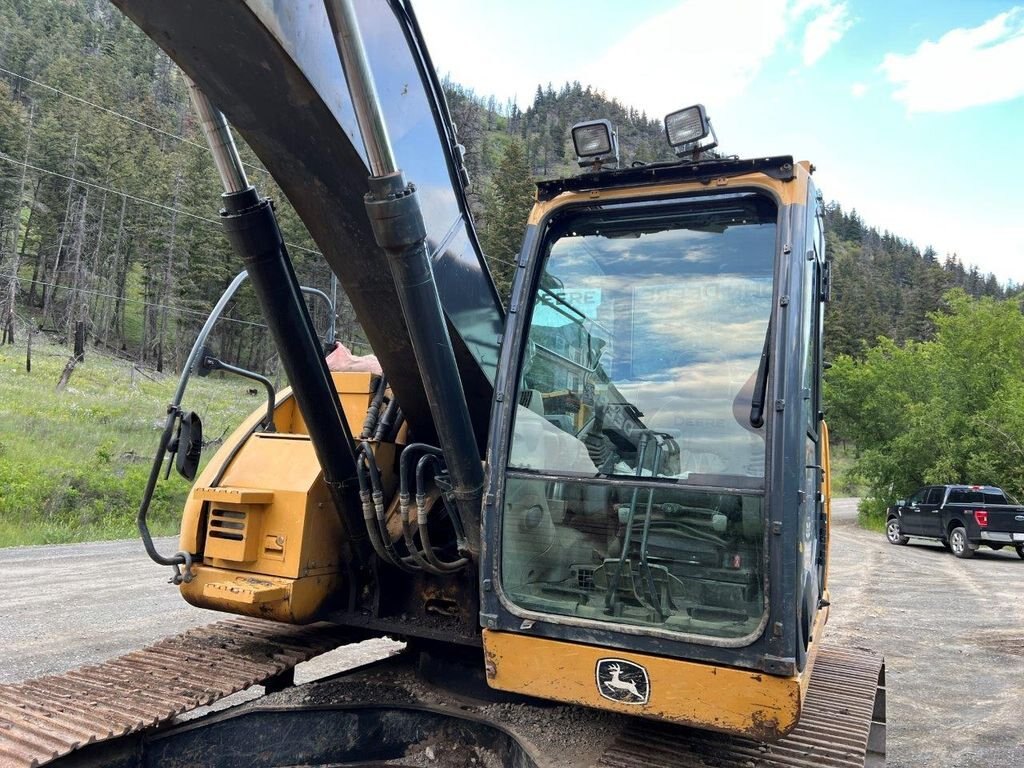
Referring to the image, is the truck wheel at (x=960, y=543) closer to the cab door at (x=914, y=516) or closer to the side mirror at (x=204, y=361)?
the cab door at (x=914, y=516)

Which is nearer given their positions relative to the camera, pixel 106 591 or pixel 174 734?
pixel 174 734

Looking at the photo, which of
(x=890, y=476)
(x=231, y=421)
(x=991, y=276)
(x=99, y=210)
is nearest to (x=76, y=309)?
(x=99, y=210)

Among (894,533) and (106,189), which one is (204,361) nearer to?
(894,533)

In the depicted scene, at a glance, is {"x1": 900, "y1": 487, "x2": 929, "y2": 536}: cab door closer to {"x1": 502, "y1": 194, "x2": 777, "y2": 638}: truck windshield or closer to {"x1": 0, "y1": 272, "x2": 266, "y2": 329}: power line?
{"x1": 502, "y1": 194, "x2": 777, "y2": 638}: truck windshield

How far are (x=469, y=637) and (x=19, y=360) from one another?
35942 millimetres

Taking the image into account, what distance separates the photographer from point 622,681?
2.54 m

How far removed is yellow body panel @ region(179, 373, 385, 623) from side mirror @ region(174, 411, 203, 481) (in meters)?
0.15

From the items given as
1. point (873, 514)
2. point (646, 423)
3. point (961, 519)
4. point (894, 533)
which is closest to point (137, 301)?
point (873, 514)

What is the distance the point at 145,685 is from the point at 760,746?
227 cm

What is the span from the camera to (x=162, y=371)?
43.0m

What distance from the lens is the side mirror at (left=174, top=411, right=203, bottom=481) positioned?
3.09 metres

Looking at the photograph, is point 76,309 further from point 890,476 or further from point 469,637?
point 469,637

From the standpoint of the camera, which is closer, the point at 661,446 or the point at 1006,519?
the point at 661,446

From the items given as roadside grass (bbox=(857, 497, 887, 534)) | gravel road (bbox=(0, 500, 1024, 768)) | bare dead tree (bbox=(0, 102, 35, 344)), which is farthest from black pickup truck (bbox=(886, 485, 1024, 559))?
bare dead tree (bbox=(0, 102, 35, 344))
